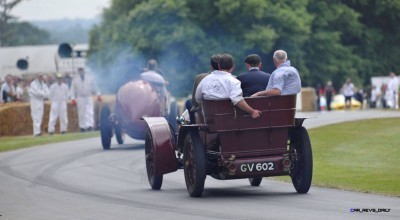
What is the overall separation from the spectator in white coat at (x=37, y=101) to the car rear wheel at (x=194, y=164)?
1866cm

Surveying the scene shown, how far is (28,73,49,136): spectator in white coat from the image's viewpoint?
1286 inches

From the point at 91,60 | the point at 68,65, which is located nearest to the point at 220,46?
the point at 91,60

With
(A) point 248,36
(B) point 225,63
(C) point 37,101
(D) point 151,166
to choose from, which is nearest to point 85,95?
(C) point 37,101

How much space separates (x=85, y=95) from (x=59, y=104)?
0.97 m

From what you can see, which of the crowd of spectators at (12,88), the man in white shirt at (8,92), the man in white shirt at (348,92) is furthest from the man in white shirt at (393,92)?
the man in white shirt at (8,92)

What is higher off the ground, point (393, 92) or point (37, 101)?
point (37, 101)

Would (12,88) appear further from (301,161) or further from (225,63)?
(301,161)

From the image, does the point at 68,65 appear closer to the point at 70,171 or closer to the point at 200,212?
the point at 70,171

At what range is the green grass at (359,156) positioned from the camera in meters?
15.8

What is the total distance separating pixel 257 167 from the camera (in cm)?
1385

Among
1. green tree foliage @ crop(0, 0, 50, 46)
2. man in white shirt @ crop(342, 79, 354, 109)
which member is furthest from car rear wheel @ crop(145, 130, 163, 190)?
green tree foliage @ crop(0, 0, 50, 46)

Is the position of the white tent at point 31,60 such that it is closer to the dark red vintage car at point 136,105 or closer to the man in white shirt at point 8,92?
the man in white shirt at point 8,92

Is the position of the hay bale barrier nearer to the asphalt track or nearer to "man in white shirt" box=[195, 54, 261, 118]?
the asphalt track

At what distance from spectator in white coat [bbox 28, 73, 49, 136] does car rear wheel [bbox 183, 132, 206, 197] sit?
A: 1866cm
